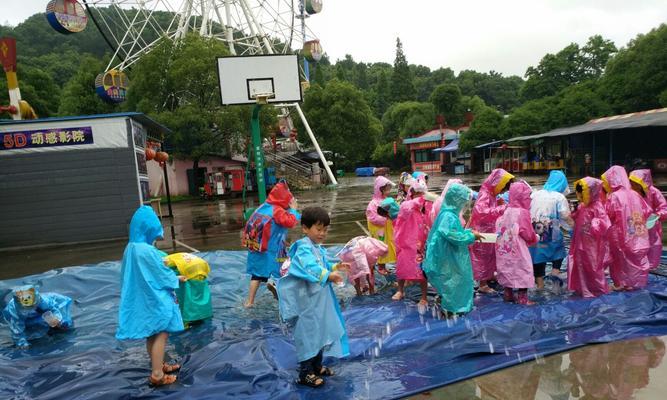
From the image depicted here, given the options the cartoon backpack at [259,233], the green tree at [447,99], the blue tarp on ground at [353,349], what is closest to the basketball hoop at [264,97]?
the cartoon backpack at [259,233]

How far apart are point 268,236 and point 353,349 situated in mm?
1965

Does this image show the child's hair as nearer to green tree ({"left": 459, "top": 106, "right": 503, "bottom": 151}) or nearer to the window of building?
green tree ({"left": 459, "top": 106, "right": 503, "bottom": 151})

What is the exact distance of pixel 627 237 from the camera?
512cm

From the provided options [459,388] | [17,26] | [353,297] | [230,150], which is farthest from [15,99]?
[17,26]

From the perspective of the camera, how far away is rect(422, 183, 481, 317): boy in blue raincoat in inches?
177

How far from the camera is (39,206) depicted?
12.7 meters

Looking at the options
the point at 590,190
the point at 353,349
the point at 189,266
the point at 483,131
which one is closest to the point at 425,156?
the point at 483,131

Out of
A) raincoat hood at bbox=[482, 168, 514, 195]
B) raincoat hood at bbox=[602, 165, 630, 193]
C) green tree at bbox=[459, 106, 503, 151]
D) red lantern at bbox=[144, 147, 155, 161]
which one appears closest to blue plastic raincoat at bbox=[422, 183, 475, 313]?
raincoat hood at bbox=[482, 168, 514, 195]

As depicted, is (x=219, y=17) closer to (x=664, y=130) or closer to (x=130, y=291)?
(x=664, y=130)

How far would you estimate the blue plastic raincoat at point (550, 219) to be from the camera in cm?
511

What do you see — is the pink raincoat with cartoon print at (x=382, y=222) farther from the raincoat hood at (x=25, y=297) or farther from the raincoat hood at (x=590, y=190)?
the raincoat hood at (x=25, y=297)

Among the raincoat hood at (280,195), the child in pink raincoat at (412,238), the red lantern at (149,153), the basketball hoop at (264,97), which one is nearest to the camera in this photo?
the child in pink raincoat at (412,238)

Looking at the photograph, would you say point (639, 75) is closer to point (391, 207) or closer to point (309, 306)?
point (391, 207)

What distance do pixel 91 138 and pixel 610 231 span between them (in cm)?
1272
